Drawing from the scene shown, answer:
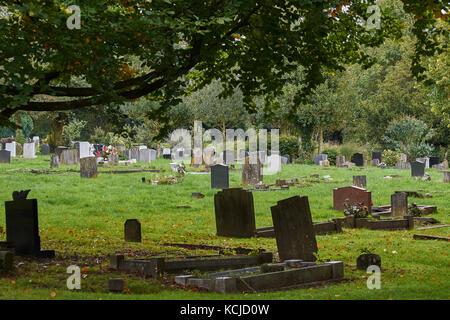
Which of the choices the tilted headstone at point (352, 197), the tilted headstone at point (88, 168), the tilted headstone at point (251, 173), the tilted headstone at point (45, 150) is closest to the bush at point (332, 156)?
the tilted headstone at point (45, 150)

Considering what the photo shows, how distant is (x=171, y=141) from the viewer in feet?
192

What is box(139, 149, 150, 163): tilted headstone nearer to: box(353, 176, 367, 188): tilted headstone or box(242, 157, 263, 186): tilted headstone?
box(242, 157, 263, 186): tilted headstone

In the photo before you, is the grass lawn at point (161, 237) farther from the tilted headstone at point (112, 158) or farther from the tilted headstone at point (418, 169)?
the tilted headstone at point (112, 158)

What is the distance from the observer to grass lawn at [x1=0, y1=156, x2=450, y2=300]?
8758 millimetres

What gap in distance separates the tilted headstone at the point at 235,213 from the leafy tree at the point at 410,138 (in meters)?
38.2

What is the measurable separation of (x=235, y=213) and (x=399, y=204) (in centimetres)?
617

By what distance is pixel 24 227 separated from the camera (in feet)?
36.9

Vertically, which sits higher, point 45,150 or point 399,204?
point 45,150

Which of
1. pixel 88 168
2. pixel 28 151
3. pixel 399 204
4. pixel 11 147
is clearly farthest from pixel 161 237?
pixel 11 147

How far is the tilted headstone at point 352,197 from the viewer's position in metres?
19.1

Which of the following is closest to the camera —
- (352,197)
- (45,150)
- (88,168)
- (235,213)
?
(235,213)

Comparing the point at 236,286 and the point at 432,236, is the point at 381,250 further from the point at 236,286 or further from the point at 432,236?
the point at 236,286

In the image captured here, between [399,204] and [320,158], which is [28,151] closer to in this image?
[320,158]


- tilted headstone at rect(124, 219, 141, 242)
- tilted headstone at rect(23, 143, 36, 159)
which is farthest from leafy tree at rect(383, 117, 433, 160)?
tilted headstone at rect(124, 219, 141, 242)
